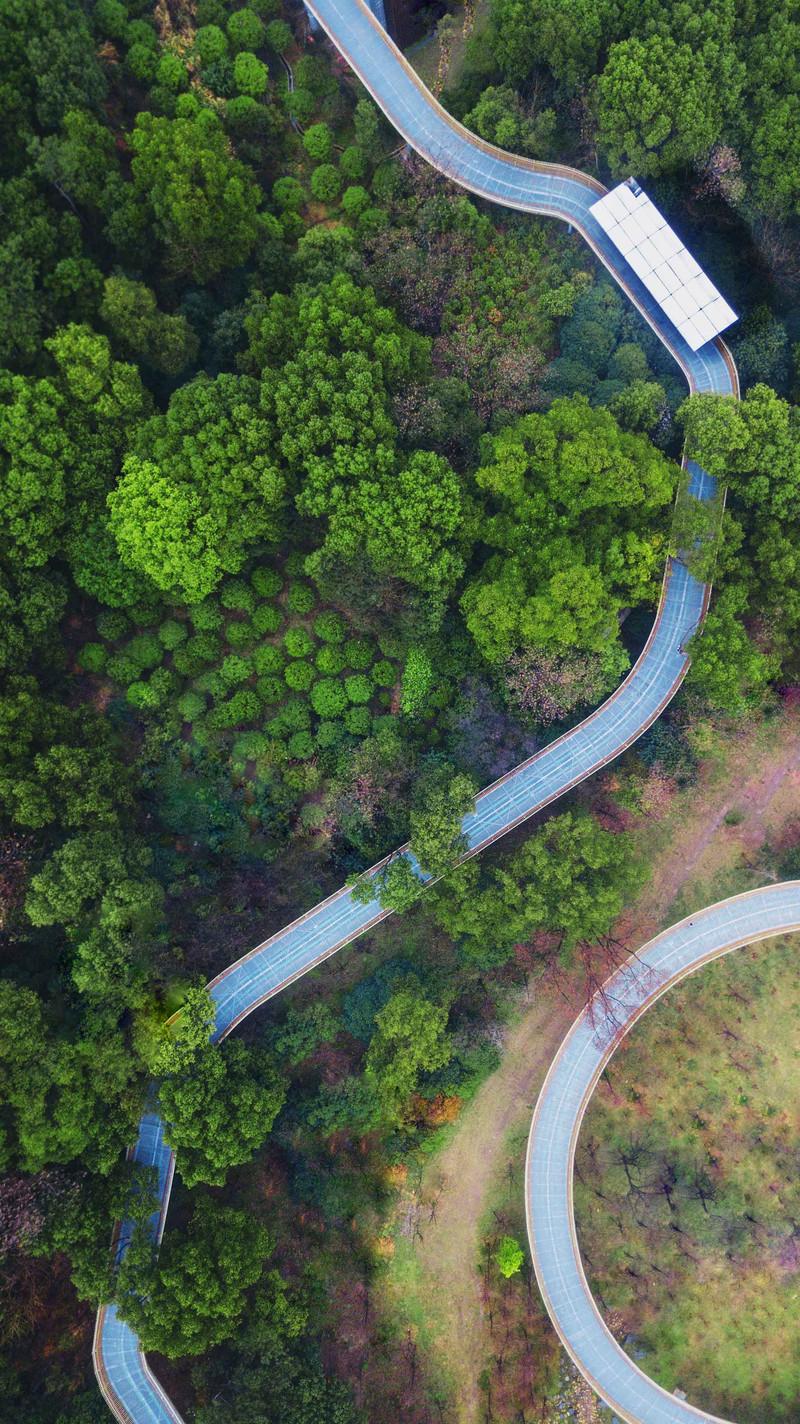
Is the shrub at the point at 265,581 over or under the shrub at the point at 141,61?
under

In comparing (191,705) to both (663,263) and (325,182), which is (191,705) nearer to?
(325,182)

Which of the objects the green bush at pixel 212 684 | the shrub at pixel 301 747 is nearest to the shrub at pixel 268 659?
the green bush at pixel 212 684

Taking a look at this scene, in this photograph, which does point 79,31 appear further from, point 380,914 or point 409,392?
point 380,914

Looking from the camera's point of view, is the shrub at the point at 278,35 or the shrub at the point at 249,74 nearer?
the shrub at the point at 249,74

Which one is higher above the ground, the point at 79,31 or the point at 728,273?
the point at 79,31

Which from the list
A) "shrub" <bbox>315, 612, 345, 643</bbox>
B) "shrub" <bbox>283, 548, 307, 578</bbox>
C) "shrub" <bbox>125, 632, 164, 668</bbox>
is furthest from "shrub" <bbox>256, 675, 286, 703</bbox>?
"shrub" <bbox>283, 548, 307, 578</bbox>

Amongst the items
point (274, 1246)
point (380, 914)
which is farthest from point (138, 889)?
point (274, 1246)

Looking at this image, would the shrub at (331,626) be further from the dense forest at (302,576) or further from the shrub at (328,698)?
the shrub at (328,698)
